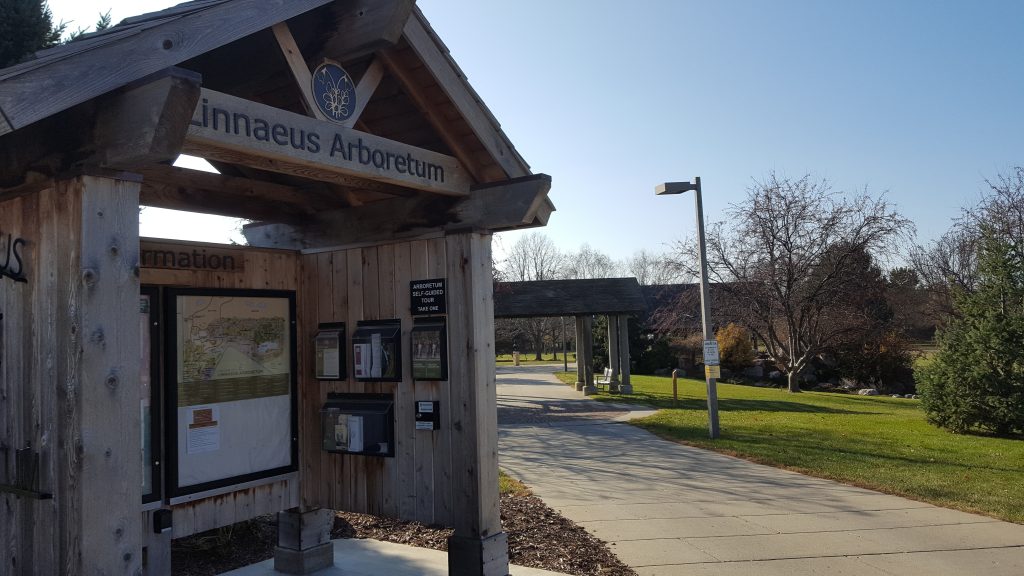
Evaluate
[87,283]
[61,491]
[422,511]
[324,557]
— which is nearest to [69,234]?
[87,283]

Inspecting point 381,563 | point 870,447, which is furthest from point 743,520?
point 870,447

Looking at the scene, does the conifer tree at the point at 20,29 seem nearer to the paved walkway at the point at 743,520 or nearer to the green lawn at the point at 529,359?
the paved walkway at the point at 743,520

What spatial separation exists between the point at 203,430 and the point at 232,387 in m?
0.35

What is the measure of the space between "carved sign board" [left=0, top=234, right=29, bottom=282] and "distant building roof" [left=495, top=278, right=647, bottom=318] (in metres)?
19.0

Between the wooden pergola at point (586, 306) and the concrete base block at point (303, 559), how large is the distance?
1653 cm

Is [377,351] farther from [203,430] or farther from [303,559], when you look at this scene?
[303,559]

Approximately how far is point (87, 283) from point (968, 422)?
15.5 metres

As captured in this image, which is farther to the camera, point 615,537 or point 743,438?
point 743,438

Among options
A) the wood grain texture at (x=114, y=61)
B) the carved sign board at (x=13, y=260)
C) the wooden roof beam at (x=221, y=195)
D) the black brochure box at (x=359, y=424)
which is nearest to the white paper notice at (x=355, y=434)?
the black brochure box at (x=359, y=424)

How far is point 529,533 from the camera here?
21.5ft

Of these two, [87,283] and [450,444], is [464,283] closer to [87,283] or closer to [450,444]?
[450,444]

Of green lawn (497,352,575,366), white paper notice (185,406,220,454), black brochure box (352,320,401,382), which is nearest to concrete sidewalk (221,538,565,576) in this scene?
white paper notice (185,406,220,454)

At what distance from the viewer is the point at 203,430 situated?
450 centimetres

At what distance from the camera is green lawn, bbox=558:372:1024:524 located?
8.45 meters
